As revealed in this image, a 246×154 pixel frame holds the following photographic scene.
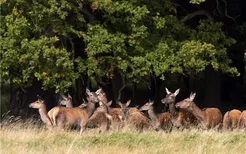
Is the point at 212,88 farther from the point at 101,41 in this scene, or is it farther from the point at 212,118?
the point at 101,41

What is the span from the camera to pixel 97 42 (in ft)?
58.1

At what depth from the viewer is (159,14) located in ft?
61.7

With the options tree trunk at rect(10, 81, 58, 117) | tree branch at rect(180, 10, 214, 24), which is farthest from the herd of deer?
tree branch at rect(180, 10, 214, 24)

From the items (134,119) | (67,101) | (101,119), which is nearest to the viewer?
(101,119)

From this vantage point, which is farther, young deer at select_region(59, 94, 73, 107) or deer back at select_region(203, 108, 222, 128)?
young deer at select_region(59, 94, 73, 107)

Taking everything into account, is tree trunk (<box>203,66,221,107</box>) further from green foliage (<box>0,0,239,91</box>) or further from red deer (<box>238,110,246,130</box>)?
red deer (<box>238,110,246,130</box>)

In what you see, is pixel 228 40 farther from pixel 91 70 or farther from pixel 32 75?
pixel 32 75

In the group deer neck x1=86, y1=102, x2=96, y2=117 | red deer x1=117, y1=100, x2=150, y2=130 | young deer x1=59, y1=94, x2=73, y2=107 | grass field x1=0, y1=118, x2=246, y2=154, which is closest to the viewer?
grass field x1=0, y1=118, x2=246, y2=154

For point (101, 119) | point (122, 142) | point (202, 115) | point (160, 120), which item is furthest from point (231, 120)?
point (122, 142)

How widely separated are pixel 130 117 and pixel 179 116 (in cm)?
140

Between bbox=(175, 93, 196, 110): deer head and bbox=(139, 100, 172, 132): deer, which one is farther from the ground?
bbox=(175, 93, 196, 110): deer head

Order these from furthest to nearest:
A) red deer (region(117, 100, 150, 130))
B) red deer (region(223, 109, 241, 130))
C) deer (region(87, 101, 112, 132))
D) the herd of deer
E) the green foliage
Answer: the green foliage
red deer (region(223, 109, 241, 130))
red deer (region(117, 100, 150, 130))
deer (region(87, 101, 112, 132))
the herd of deer

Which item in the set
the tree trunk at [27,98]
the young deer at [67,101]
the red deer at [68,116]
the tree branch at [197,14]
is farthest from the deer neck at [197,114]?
the tree trunk at [27,98]

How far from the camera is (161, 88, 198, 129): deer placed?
53.7 feet
